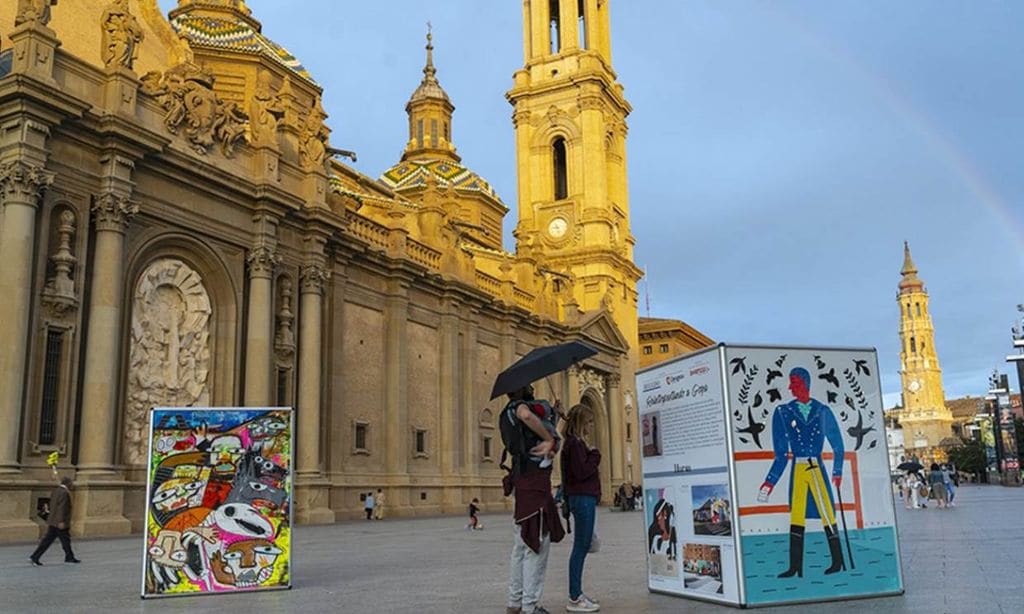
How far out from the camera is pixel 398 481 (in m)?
33.0

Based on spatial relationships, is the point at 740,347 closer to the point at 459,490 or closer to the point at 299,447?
the point at 299,447

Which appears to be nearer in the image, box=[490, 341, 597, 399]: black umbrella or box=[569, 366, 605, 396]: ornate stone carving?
box=[490, 341, 597, 399]: black umbrella

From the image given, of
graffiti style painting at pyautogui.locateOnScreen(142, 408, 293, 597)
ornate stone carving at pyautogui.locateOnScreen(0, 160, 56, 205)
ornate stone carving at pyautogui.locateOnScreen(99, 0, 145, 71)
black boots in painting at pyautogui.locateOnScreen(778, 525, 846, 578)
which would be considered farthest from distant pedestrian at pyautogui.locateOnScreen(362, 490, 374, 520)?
black boots in painting at pyautogui.locateOnScreen(778, 525, 846, 578)

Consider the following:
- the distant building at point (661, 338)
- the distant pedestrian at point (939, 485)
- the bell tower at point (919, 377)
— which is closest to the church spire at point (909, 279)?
the bell tower at point (919, 377)

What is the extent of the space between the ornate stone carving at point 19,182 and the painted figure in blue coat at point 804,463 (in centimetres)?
1704

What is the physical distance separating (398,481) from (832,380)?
25.4 m

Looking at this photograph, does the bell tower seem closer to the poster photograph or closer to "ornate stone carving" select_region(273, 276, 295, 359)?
"ornate stone carving" select_region(273, 276, 295, 359)

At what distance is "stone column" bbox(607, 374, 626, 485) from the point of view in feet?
184

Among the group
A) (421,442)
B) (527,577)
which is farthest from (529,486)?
(421,442)

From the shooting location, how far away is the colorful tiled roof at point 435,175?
Answer: 202 feet

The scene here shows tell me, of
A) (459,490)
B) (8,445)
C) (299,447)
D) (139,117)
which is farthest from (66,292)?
(459,490)

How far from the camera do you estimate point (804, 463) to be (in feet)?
29.6

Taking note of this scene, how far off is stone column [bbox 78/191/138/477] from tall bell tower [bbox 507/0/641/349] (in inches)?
1528

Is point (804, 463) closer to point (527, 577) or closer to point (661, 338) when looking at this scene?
point (527, 577)
